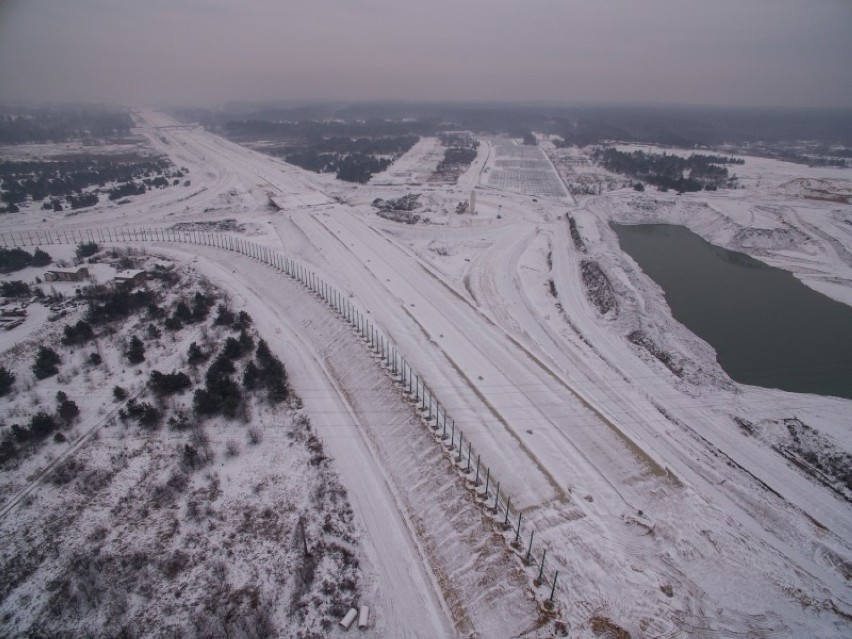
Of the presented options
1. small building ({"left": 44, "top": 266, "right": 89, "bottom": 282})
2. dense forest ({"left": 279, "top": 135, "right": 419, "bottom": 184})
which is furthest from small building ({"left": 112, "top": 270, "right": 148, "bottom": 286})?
dense forest ({"left": 279, "top": 135, "right": 419, "bottom": 184})

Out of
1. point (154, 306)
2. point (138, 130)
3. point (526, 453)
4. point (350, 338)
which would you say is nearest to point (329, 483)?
point (526, 453)

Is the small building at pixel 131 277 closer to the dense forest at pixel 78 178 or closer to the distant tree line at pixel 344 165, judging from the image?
the dense forest at pixel 78 178

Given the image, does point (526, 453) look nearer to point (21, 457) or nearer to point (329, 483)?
point (329, 483)

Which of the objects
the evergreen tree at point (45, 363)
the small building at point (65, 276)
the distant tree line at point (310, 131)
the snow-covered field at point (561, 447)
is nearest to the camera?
the snow-covered field at point (561, 447)

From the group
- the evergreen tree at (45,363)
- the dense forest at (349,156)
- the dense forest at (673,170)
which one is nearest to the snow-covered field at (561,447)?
the evergreen tree at (45,363)

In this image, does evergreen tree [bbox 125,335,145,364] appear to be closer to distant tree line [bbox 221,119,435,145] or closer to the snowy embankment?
the snowy embankment
